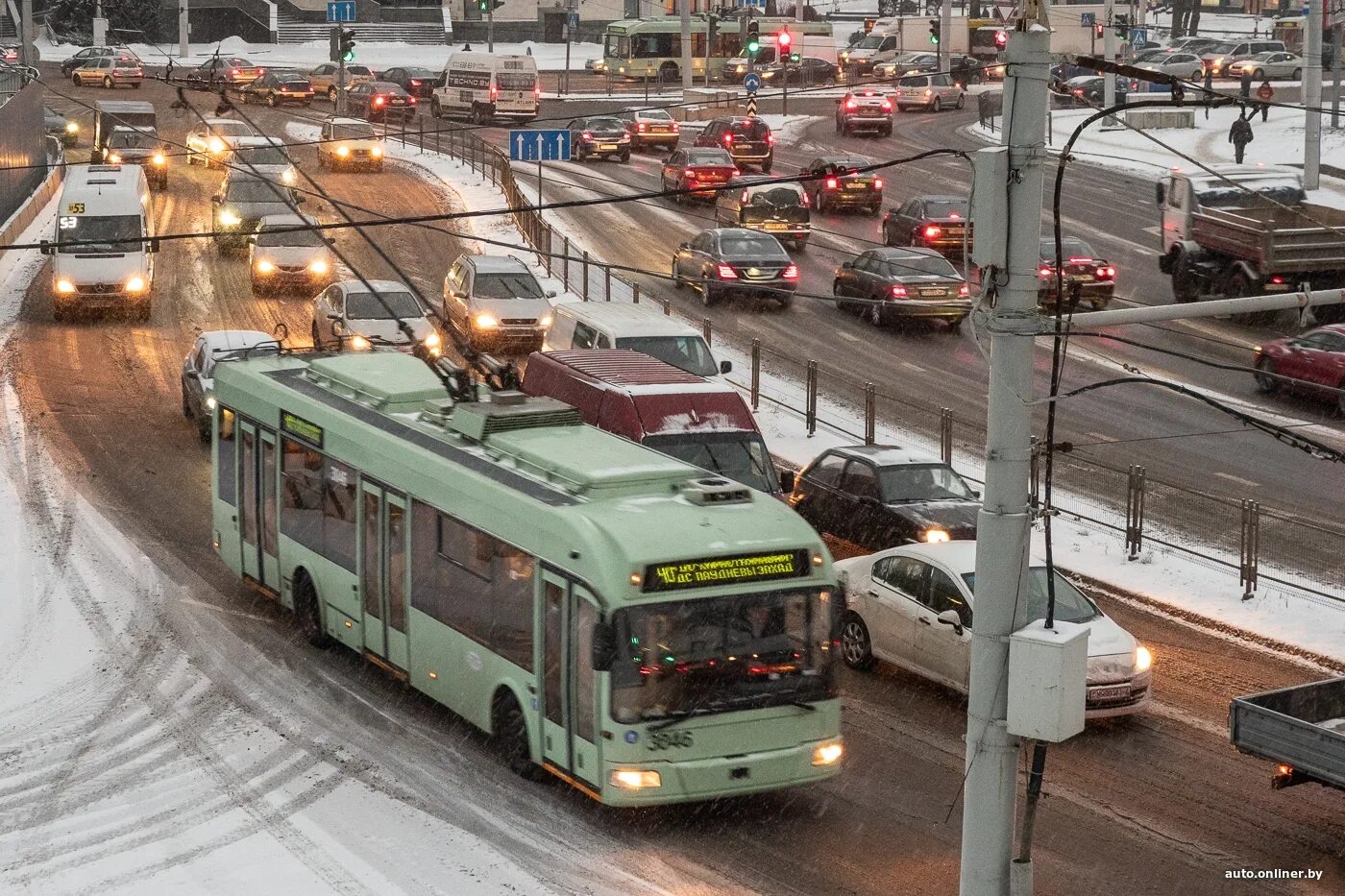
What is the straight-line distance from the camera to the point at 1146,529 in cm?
2319

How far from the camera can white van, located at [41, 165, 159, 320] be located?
35500 mm

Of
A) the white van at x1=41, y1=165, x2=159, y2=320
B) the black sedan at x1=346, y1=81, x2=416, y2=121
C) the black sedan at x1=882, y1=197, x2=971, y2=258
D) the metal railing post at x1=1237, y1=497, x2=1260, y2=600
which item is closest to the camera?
the metal railing post at x1=1237, y1=497, x2=1260, y2=600

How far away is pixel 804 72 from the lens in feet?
274

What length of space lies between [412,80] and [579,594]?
213ft

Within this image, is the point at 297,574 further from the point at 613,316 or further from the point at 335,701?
the point at 613,316

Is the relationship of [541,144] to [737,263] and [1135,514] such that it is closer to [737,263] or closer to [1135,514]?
[737,263]

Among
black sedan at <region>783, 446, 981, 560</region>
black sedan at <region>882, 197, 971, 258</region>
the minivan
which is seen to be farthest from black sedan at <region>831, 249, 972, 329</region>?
the minivan

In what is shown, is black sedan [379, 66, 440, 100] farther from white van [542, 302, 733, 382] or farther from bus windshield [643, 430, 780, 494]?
bus windshield [643, 430, 780, 494]

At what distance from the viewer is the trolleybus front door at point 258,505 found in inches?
747

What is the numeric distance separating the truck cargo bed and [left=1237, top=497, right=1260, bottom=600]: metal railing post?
14911mm

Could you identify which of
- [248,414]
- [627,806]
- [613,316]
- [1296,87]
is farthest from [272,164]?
[1296,87]

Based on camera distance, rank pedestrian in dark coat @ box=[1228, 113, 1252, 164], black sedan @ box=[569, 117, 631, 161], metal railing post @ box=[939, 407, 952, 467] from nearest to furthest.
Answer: metal railing post @ box=[939, 407, 952, 467]
pedestrian in dark coat @ box=[1228, 113, 1252, 164]
black sedan @ box=[569, 117, 631, 161]

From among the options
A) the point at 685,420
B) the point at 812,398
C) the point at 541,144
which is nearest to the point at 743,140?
the point at 541,144

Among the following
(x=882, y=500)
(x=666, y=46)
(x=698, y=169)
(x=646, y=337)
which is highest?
(x=666, y=46)
